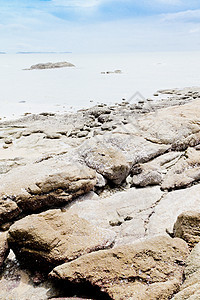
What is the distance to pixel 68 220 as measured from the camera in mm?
3471

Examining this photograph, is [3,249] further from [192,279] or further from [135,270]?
[192,279]

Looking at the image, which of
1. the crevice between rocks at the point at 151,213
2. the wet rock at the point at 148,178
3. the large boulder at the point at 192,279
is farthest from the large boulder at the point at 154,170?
the large boulder at the point at 192,279

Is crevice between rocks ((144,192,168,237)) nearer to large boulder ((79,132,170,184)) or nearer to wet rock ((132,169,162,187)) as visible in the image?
wet rock ((132,169,162,187))

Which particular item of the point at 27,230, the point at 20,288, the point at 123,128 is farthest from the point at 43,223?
the point at 123,128

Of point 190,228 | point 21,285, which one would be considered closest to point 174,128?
point 190,228

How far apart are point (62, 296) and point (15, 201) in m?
1.87

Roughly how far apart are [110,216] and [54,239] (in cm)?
125

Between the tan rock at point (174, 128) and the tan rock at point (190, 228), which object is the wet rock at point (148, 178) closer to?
the tan rock at point (174, 128)

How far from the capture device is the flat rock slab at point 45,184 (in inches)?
170

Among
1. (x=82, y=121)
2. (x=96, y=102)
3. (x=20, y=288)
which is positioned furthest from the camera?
(x=96, y=102)

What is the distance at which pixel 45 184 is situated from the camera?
4.45 m

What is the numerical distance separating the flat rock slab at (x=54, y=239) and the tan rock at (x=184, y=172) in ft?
5.95

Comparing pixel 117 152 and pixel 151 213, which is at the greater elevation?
pixel 117 152

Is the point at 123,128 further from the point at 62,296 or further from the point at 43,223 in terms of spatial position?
the point at 62,296
